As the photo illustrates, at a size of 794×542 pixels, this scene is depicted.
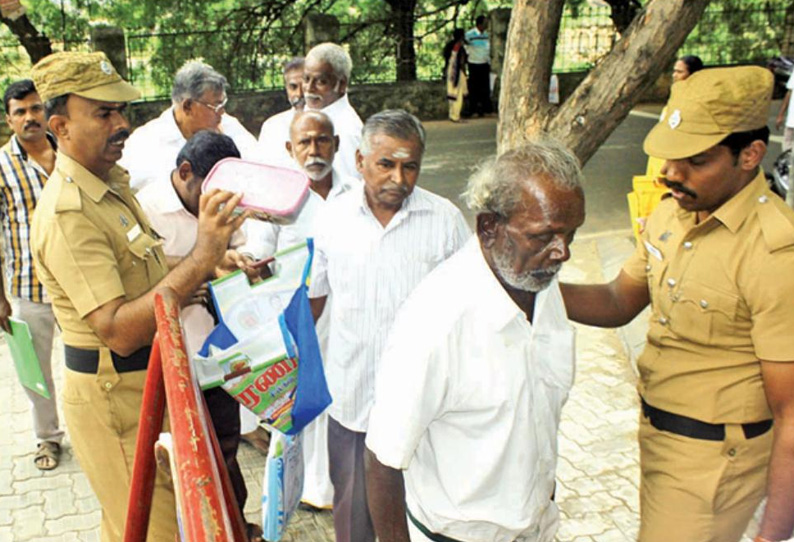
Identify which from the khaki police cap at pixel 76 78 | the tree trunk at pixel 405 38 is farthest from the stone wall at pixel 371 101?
the khaki police cap at pixel 76 78

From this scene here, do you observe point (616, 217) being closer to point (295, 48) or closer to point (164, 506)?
point (164, 506)

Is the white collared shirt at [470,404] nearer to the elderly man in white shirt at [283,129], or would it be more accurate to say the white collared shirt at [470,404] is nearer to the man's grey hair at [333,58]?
the elderly man in white shirt at [283,129]

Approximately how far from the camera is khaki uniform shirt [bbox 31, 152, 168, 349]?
7.61 ft

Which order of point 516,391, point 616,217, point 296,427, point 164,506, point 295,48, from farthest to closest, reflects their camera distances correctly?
point 295,48, point 616,217, point 296,427, point 164,506, point 516,391

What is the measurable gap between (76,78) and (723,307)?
2.06m

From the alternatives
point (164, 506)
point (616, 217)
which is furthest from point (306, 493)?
point (616, 217)

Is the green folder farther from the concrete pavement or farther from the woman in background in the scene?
the woman in background

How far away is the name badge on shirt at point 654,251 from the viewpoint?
2506 mm

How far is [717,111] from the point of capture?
7.19ft

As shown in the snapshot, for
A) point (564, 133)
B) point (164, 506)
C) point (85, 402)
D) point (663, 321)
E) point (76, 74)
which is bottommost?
point (164, 506)

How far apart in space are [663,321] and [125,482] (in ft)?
5.82

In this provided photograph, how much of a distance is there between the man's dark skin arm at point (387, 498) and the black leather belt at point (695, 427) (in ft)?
3.08

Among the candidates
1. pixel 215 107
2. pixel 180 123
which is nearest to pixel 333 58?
pixel 215 107

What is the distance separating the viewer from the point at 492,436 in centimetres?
190
